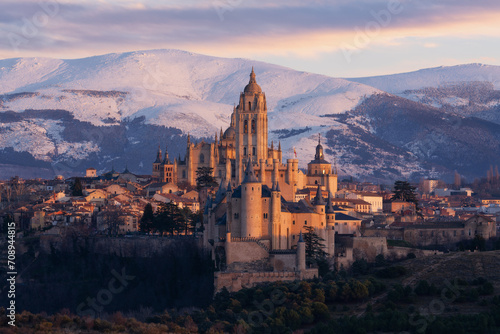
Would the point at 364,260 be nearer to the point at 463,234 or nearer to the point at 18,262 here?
the point at 463,234

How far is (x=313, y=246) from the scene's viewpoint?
3575 inches

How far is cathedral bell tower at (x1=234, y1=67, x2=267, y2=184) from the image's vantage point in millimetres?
118188

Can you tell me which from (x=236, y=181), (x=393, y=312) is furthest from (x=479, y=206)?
(x=393, y=312)

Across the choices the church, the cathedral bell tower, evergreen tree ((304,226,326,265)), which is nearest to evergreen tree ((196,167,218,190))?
the cathedral bell tower

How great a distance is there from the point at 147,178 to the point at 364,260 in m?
72.7

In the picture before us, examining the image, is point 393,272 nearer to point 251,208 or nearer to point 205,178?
point 251,208

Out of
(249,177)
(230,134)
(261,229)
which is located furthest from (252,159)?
(261,229)

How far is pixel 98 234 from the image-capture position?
10831cm

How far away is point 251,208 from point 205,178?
3805 centimetres

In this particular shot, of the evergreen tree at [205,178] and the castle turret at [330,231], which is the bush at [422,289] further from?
the evergreen tree at [205,178]

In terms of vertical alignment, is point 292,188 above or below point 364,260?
above

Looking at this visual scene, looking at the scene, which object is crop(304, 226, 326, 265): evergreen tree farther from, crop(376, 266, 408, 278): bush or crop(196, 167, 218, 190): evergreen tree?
crop(196, 167, 218, 190): evergreen tree

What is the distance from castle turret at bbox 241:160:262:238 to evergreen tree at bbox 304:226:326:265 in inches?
155

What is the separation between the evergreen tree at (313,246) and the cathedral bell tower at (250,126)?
27.0m
